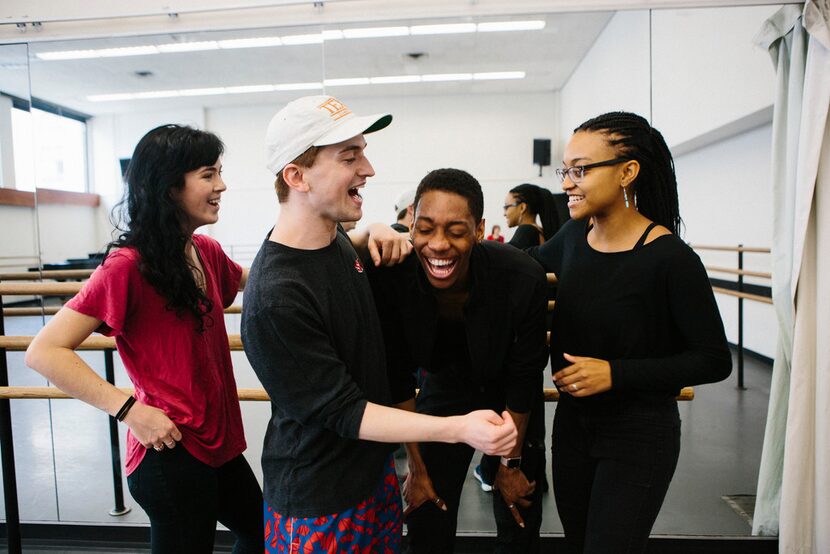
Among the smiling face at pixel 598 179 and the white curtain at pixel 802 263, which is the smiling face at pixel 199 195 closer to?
the smiling face at pixel 598 179

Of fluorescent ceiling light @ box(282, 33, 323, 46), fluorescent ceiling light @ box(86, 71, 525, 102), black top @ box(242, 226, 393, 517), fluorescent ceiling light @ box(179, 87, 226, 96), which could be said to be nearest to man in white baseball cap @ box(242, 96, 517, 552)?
Answer: black top @ box(242, 226, 393, 517)

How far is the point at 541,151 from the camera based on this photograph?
413 centimetres

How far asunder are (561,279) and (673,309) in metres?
0.35

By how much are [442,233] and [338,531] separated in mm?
850

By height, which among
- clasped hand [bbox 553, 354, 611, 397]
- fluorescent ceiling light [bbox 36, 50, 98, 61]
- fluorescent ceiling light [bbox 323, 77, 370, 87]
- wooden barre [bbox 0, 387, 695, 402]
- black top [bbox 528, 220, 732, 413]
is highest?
fluorescent ceiling light [bbox 323, 77, 370, 87]

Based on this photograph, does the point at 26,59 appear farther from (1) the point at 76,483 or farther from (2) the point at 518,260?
(2) the point at 518,260

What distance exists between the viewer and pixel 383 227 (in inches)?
62.7

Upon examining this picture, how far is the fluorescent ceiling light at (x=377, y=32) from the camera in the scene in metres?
2.97

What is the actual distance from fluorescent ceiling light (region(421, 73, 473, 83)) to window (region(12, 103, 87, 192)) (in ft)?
8.13

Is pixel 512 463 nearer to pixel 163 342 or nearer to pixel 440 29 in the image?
pixel 163 342

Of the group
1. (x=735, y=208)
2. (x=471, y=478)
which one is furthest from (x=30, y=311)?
(x=735, y=208)

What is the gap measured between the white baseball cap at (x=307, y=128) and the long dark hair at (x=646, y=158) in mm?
742

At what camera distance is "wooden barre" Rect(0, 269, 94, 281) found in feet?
9.18

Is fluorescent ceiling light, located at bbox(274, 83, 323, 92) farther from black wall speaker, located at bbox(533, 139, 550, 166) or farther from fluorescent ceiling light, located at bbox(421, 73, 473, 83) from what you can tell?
black wall speaker, located at bbox(533, 139, 550, 166)
